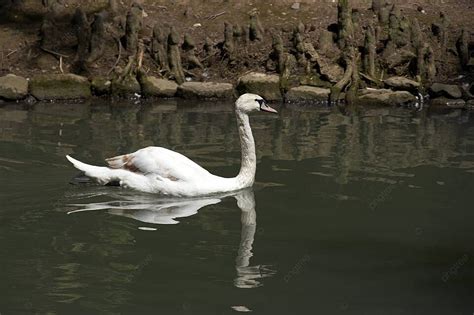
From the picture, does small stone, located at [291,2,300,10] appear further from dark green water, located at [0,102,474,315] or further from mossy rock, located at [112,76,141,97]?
dark green water, located at [0,102,474,315]

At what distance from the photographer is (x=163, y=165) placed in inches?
438

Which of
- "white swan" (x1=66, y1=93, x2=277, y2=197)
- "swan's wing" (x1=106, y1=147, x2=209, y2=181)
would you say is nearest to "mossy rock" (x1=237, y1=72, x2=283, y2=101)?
"white swan" (x1=66, y1=93, x2=277, y2=197)

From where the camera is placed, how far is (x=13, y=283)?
7.94 metres

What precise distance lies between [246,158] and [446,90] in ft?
31.7

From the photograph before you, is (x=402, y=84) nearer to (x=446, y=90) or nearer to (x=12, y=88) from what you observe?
(x=446, y=90)

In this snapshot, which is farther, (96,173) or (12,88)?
(12,88)

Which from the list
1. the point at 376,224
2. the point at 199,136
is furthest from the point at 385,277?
the point at 199,136

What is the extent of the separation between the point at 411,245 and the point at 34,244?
3659 millimetres

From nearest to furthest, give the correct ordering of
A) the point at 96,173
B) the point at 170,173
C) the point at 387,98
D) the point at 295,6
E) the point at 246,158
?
the point at 170,173 → the point at 96,173 → the point at 246,158 → the point at 387,98 → the point at 295,6

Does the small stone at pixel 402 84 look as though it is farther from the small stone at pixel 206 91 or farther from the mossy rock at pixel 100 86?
the mossy rock at pixel 100 86

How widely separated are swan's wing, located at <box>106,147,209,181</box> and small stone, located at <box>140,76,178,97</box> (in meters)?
9.00

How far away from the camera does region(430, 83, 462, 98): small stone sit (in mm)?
19969

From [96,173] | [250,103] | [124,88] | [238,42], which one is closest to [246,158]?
Answer: [250,103]

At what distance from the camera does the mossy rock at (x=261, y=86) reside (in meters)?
20.2
